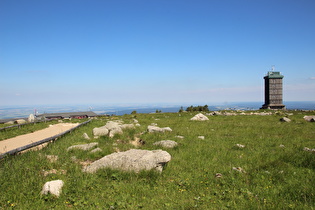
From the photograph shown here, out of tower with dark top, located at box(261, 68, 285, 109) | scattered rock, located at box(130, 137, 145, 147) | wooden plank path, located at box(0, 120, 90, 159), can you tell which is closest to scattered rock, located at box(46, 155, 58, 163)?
wooden plank path, located at box(0, 120, 90, 159)

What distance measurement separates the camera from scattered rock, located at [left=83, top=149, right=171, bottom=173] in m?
7.46

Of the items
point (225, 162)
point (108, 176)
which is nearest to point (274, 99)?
point (225, 162)

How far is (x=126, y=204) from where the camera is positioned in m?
5.38

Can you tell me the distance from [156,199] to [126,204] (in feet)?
3.02

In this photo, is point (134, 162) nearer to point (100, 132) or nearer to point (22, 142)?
point (100, 132)

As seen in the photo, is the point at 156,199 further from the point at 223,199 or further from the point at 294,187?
the point at 294,187

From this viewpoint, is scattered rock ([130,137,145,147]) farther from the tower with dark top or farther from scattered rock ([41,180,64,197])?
the tower with dark top

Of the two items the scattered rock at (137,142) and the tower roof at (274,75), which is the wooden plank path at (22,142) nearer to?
the scattered rock at (137,142)

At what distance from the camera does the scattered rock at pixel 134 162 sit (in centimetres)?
746

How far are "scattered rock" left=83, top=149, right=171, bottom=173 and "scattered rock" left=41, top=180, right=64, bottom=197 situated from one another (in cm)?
139

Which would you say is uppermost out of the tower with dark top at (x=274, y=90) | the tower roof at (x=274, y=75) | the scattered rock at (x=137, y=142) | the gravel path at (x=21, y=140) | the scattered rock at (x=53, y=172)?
the tower roof at (x=274, y=75)

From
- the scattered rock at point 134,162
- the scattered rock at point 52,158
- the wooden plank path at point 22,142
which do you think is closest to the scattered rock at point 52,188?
the scattered rock at point 134,162

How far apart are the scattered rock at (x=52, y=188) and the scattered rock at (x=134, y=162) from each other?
1388 millimetres

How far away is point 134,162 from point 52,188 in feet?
9.75
